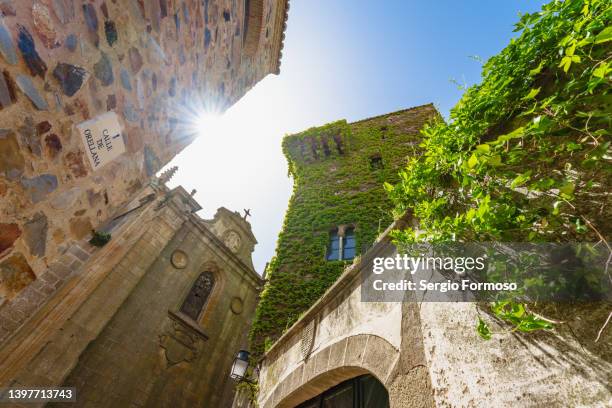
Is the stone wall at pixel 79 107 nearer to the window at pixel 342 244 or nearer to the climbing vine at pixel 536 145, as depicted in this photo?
the climbing vine at pixel 536 145

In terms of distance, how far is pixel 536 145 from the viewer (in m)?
1.83

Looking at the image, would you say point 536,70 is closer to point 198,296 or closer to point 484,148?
point 484,148

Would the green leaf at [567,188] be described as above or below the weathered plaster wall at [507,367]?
above

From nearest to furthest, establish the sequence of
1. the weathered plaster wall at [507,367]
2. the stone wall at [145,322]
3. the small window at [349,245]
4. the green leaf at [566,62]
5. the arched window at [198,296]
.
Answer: the weathered plaster wall at [507,367] → the green leaf at [566,62] → the stone wall at [145,322] → the small window at [349,245] → the arched window at [198,296]

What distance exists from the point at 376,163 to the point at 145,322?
31.4 ft

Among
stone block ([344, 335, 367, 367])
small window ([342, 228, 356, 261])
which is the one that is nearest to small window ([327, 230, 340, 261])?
small window ([342, 228, 356, 261])

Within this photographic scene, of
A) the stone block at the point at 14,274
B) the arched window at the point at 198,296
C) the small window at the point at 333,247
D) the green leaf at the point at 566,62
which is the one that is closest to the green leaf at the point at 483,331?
the green leaf at the point at 566,62

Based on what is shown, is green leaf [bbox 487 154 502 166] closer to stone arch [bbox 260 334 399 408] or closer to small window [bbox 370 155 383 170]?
stone arch [bbox 260 334 399 408]

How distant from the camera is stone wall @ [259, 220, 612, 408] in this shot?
1307 millimetres

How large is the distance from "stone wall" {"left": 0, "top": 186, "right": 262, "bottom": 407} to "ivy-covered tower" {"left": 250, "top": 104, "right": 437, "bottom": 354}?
4.79 m

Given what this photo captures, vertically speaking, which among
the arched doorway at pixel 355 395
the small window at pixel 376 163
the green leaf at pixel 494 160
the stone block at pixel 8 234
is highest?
the small window at pixel 376 163

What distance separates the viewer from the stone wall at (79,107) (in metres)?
1.43

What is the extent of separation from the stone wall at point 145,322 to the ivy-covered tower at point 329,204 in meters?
4.79

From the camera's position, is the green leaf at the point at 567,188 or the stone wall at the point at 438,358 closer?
the stone wall at the point at 438,358
